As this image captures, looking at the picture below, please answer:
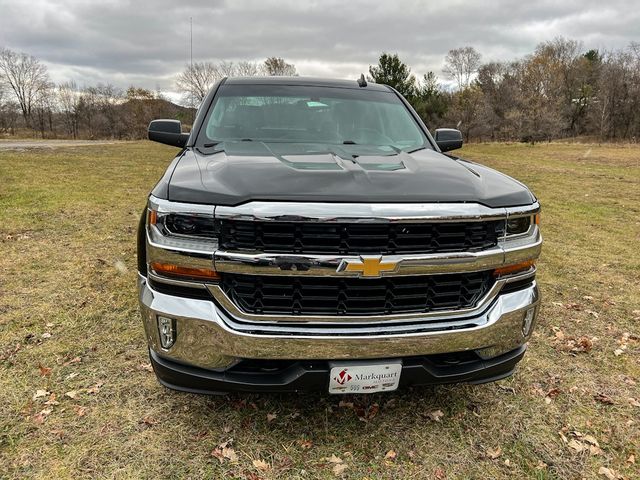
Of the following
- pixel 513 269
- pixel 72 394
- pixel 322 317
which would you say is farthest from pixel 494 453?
pixel 72 394

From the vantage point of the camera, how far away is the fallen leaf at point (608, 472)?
2.22m

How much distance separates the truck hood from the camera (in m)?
1.95

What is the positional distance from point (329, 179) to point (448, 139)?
212 cm

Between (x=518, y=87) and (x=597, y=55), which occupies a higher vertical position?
(x=597, y=55)

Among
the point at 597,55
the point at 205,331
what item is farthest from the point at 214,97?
the point at 597,55

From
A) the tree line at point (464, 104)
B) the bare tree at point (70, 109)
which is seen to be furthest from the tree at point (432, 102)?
the bare tree at point (70, 109)

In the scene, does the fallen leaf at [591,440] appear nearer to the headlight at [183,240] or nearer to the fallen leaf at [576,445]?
the fallen leaf at [576,445]

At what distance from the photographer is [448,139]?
3.83 metres

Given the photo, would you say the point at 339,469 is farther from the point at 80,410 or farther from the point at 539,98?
the point at 539,98

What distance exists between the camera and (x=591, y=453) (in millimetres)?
2391

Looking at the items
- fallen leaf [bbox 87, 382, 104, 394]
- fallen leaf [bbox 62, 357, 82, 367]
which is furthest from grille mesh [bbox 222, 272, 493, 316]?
fallen leaf [bbox 62, 357, 82, 367]

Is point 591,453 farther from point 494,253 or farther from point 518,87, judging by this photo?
point 518,87

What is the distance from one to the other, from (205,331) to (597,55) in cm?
7936

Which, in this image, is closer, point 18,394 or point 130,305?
point 18,394
